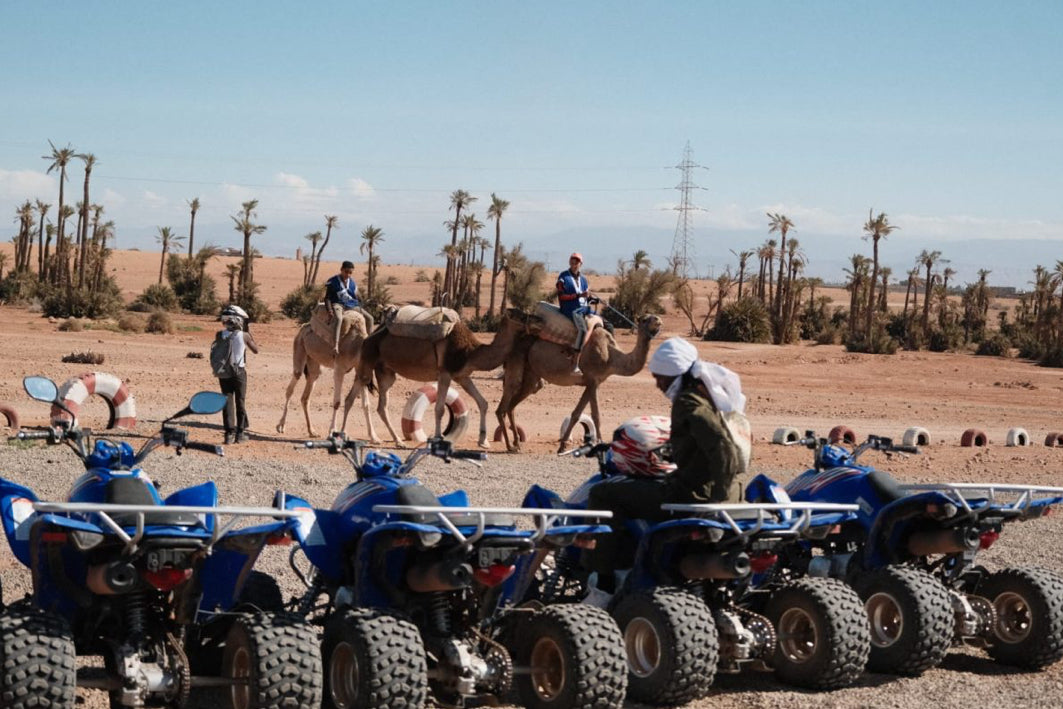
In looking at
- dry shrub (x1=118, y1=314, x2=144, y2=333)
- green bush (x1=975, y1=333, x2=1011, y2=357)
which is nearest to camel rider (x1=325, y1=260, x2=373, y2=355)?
dry shrub (x1=118, y1=314, x2=144, y2=333)

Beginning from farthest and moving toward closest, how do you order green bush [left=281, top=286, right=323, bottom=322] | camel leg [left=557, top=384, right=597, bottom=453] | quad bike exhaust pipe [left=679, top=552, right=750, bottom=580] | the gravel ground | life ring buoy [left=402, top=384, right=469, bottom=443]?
green bush [left=281, top=286, right=323, bottom=322], camel leg [left=557, top=384, right=597, bottom=453], life ring buoy [left=402, top=384, right=469, bottom=443], the gravel ground, quad bike exhaust pipe [left=679, top=552, right=750, bottom=580]

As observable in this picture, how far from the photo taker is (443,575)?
720 centimetres

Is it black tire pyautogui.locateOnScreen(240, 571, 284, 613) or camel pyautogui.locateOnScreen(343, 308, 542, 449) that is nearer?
black tire pyautogui.locateOnScreen(240, 571, 284, 613)

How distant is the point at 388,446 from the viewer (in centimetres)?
2159

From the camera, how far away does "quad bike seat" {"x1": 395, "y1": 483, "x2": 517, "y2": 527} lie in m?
7.25

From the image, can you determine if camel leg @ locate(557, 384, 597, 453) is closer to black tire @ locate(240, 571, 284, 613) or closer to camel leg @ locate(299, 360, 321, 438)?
camel leg @ locate(299, 360, 321, 438)

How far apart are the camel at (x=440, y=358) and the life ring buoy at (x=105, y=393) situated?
4081 mm

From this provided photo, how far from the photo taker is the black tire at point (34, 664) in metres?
6.34

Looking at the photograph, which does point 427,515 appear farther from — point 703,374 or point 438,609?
point 703,374

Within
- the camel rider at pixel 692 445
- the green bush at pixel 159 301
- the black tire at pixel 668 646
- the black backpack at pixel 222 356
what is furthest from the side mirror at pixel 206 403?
the green bush at pixel 159 301

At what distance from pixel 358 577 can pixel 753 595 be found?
2.54 meters

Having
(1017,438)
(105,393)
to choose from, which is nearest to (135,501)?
(105,393)

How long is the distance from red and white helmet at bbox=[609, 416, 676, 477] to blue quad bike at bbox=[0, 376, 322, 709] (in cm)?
222

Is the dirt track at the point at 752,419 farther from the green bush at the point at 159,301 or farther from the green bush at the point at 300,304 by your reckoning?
the green bush at the point at 159,301
